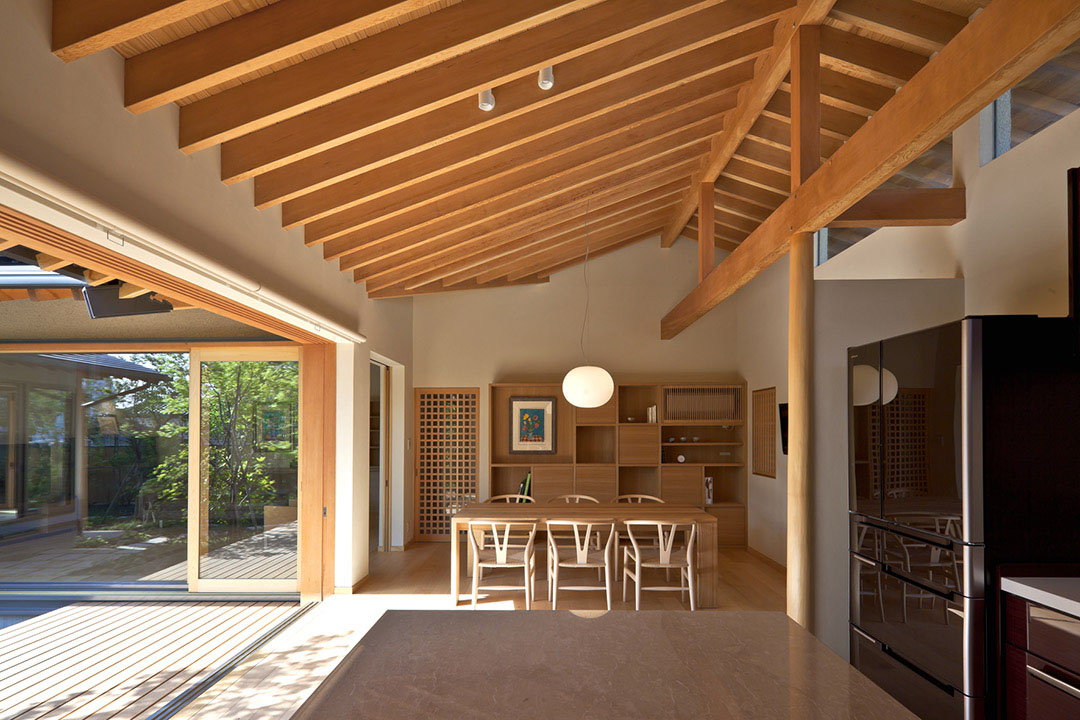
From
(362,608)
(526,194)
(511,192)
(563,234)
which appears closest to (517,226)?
(526,194)

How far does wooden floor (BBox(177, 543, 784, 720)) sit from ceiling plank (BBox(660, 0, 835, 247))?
10.7 ft

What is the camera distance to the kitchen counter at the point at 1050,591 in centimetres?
212

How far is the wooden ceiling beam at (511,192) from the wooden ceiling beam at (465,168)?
185 mm

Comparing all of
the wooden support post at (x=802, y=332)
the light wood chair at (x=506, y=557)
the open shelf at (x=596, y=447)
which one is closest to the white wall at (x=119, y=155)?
the light wood chair at (x=506, y=557)

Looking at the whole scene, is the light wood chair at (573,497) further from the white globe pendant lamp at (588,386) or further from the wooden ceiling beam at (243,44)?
the wooden ceiling beam at (243,44)

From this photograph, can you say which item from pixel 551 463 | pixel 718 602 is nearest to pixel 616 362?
pixel 551 463

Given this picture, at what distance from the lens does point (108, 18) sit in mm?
2031

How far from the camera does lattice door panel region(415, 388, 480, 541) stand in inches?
320

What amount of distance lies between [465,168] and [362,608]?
324cm

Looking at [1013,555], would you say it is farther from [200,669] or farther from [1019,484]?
[200,669]

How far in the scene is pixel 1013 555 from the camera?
251 cm

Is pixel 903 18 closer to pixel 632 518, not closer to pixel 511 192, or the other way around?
pixel 511 192

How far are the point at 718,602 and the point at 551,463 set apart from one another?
3054 millimetres

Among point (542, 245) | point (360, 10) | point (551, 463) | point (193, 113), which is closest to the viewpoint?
point (360, 10)
